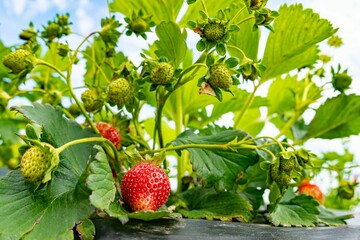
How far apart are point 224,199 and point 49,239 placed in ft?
1.16

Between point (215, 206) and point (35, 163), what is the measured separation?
36cm

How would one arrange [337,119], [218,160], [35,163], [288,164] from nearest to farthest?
[35,163], [288,164], [218,160], [337,119]

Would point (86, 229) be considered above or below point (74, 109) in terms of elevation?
below

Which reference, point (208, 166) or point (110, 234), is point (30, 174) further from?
point (208, 166)

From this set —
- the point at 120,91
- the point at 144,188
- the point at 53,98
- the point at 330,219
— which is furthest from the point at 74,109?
the point at 330,219

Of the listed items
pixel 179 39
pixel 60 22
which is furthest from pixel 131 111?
pixel 60 22

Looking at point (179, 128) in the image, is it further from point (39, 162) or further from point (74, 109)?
point (39, 162)

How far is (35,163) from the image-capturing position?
0.68m

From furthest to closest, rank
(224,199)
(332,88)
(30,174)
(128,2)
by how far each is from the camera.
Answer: (332,88)
(128,2)
(224,199)
(30,174)

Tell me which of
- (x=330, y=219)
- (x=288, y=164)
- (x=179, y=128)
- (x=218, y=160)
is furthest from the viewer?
(x=179, y=128)

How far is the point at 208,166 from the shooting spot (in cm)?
88

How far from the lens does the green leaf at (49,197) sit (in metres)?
0.70

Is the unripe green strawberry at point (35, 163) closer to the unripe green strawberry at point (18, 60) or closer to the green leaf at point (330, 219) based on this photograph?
the unripe green strawberry at point (18, 60)

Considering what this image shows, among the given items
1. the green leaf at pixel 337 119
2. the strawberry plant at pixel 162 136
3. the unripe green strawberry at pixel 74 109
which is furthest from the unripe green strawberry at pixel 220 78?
the green leaf at pixel 337 119
